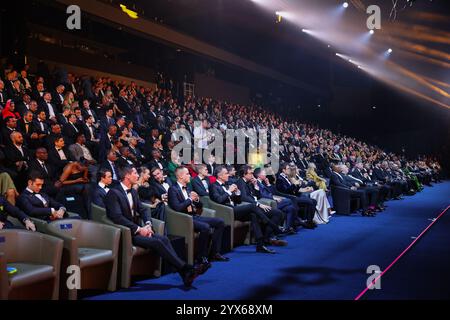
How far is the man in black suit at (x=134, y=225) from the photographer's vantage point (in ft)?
13.1

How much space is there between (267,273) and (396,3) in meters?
9.90

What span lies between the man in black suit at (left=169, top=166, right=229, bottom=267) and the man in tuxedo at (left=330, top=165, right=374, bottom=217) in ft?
15.0

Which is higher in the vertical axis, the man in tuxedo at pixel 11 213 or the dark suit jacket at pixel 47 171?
the dark suit jacket at pixel 47 171

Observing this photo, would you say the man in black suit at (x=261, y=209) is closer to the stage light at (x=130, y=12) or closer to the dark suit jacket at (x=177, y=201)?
the dark suit jacket at (x=177, y=201)

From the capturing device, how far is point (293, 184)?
25.4ft

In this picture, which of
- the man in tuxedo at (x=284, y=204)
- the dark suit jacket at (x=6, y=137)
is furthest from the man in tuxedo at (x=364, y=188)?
the dark suit jacket at (x=6, y=137)

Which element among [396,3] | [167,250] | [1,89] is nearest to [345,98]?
[396,3]

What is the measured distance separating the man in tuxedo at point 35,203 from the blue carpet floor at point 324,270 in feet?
3.50

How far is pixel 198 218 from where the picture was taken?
517 cm

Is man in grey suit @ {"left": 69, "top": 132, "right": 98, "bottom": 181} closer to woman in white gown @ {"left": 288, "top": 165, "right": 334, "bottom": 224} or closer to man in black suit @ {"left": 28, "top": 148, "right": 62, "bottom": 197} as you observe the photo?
man in black suit @ {"left": 28, "top": 148, "right": 62, "bottom": 197}

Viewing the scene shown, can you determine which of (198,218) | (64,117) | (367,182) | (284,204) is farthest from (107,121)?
(367,182)

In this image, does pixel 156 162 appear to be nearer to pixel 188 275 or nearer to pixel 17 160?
pixel 17 160

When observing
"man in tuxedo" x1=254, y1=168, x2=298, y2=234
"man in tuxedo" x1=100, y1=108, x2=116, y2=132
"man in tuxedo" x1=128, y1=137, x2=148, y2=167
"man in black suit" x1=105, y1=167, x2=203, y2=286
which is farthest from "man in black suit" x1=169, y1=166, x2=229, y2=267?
"man in tuxedo" x1=100, y1=108, x2=116, y2=132
